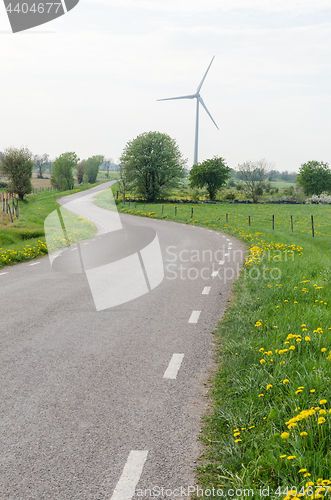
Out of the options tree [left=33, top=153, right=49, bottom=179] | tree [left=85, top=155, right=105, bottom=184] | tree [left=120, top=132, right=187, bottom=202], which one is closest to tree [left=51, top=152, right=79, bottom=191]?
tree [left=85, top=155, right=105, bottom=184]

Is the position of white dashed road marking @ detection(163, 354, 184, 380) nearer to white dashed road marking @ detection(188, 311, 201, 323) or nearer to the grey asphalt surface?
the grey asphalt surface

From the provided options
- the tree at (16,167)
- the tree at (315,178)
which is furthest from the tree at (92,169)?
the tree at (16,167)

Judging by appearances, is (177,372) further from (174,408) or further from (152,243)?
(152,243)

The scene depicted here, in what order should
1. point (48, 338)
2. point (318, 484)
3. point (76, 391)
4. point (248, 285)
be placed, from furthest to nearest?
point (248, 285) → point (48, 338) → point (76, 391) → point (318, 484)

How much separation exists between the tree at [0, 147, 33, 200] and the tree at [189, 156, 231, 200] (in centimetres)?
2827

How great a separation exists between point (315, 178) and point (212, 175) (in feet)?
106

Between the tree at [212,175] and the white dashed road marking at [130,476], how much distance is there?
65.6 metres

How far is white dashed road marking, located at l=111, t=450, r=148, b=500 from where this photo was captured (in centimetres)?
265

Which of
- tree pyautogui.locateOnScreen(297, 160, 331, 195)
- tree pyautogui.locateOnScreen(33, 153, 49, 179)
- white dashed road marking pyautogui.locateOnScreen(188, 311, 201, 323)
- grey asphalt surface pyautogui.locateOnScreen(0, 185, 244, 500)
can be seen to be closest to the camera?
grey asphalt surface pyautogui.locateOnScreen(0, 185, 244, 500)

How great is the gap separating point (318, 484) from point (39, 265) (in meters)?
10.5

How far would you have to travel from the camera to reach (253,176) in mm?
69938

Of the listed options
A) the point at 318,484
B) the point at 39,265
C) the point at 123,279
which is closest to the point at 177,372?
the point at 318,484

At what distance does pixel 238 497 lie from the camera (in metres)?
2.48

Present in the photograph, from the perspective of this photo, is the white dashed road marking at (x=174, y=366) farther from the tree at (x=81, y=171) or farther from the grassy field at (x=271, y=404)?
the tree at (x=81, y=171)
